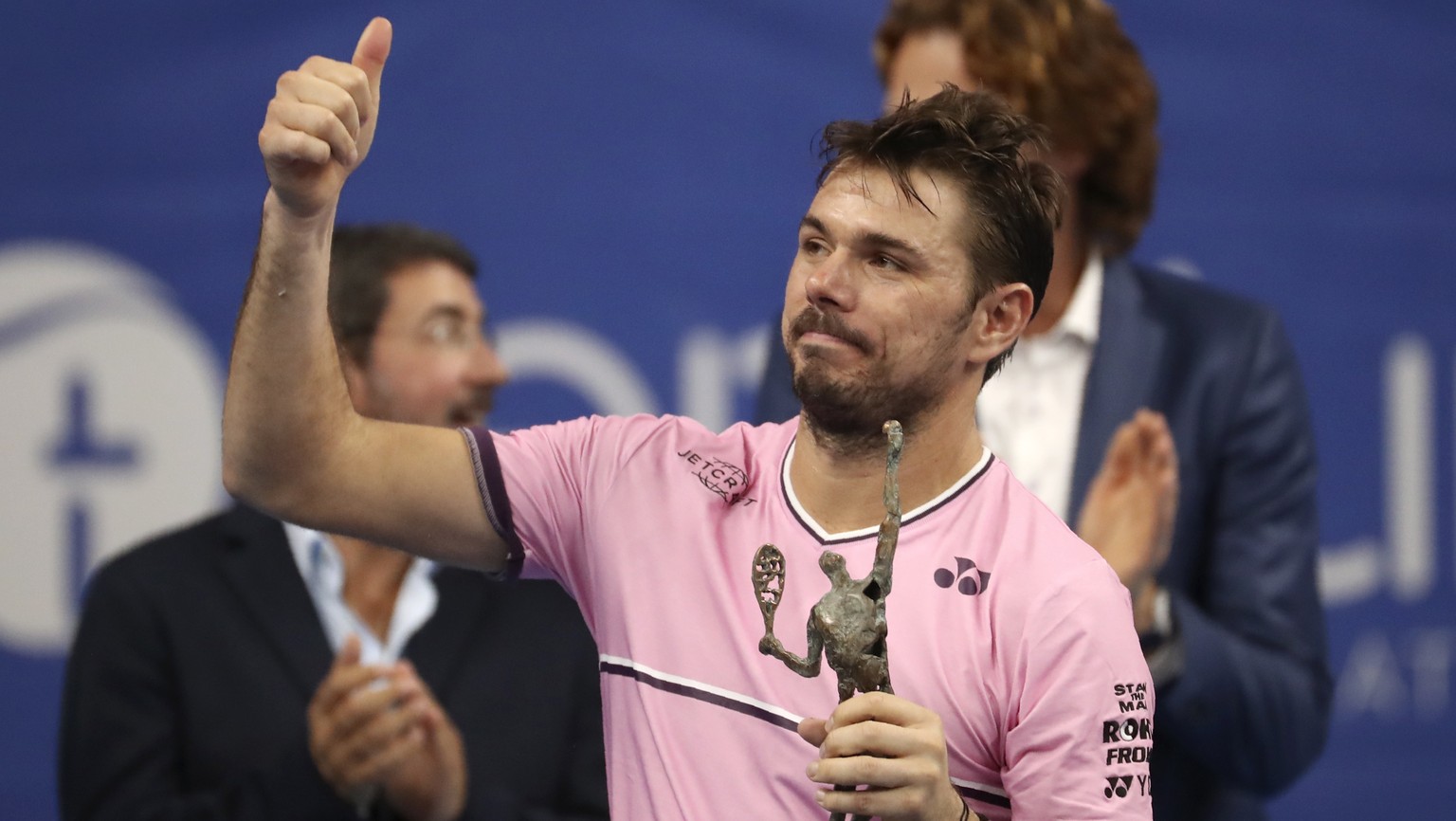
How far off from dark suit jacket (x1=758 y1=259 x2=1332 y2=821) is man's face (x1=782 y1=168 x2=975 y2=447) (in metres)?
1.00

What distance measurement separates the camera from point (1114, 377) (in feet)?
9.73

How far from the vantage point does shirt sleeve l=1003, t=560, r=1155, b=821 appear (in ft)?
5.54

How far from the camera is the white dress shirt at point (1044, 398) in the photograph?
9.91ft

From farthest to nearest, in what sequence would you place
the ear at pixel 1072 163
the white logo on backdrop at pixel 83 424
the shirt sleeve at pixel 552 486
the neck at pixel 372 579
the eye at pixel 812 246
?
the white logo on backdrop at pixel 83 424, the neck at pixel 372 579, the ear at pixel 1072 163, the shirt sleeve at pixel 552 486, the eye at pixel 812 246

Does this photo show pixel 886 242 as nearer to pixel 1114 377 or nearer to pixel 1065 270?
pixel 1114 377

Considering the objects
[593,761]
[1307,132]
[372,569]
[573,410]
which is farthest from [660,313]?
[1307,132]

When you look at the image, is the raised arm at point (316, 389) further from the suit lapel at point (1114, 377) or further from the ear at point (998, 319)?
the suit lapel at point (1114, 377)

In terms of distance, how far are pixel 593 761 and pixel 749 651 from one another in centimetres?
Answer: 134

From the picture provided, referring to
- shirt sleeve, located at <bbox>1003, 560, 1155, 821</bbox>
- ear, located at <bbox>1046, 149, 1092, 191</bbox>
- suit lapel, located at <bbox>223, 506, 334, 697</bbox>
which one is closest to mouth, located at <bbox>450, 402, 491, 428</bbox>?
suit lapel, located at <bbox>223, 506, 334, 697</bbox>

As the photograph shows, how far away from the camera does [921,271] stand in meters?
1.85

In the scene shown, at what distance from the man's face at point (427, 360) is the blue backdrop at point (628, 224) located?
0.64m

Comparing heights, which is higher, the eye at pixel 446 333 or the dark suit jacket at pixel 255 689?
the eye at pixel 446 333

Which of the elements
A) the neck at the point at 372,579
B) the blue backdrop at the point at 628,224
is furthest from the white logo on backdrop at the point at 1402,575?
the neck at the point at 372,579

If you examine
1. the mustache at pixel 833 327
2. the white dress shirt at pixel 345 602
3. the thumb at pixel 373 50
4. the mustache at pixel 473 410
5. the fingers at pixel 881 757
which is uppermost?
the thumb at pixel 373 50
